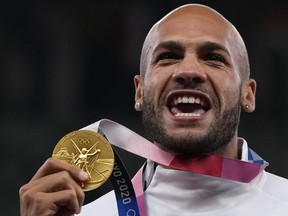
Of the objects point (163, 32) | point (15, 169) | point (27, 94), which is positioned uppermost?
point (163, 32)

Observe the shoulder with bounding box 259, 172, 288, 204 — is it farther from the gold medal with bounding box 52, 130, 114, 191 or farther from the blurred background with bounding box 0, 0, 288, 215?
the blurred background with bounding box 0, 0, 288, 215

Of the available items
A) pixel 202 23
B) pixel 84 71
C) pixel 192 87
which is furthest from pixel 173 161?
pixel 84 71

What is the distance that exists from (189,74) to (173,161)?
10.0 inches

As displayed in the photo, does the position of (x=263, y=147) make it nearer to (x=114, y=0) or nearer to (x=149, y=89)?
(x=114, y=0)

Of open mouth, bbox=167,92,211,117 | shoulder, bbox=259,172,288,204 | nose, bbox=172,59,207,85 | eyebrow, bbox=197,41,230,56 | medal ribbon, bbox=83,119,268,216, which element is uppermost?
eyebrow, bbox=197,41,230,56

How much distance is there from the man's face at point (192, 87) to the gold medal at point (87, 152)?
27 cm

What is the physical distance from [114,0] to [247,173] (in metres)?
3.20

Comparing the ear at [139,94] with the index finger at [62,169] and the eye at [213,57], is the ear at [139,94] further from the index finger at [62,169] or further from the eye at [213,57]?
the index finger at [62,169]

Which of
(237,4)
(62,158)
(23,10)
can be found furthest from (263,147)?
(62,158)

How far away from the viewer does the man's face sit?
6.92 feet

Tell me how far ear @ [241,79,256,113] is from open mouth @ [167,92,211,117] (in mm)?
210

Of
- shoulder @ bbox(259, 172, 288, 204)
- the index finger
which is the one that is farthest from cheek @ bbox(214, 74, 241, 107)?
the index finger

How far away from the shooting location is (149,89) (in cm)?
221

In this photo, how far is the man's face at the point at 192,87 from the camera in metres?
2.11
